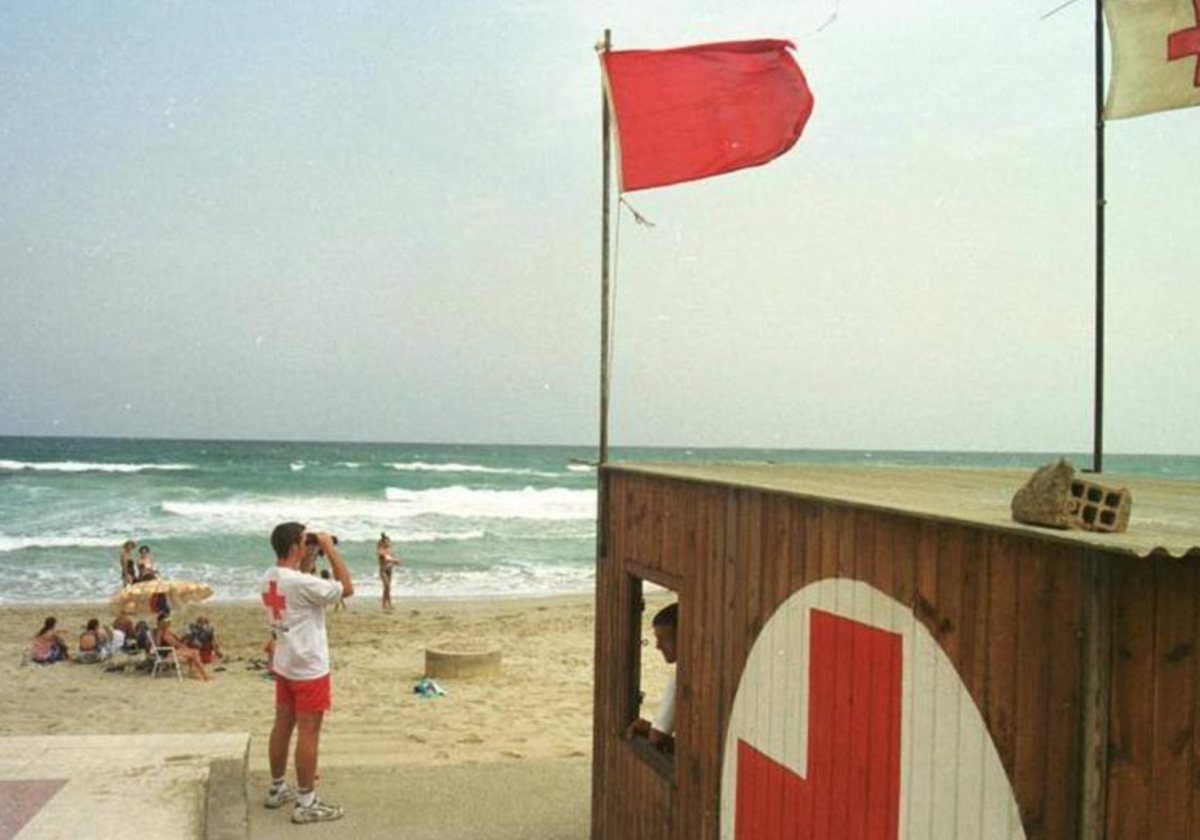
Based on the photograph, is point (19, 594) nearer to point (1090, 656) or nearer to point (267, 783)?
point (267, 783)

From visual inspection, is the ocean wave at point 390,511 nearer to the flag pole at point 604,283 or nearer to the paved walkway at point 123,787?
the paved walkway at point 123,787

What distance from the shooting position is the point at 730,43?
6.99m

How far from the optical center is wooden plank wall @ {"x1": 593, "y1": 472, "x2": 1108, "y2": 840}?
340 cm

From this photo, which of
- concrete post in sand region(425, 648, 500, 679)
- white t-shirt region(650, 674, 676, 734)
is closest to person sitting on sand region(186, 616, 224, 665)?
concrete post in sand region(425, 648, 500, 679)

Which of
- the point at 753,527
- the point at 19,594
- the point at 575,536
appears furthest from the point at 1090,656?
the point at 575,536

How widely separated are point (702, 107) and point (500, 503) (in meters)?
44.6

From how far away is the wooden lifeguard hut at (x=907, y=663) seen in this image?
3.26m

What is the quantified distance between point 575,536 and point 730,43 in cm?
3369

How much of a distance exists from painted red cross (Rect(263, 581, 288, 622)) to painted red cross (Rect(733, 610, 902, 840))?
12.2ft

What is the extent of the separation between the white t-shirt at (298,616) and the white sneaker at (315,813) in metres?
0.91

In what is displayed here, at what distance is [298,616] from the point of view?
25.1 feet

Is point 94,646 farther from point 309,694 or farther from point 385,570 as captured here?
point 309,694

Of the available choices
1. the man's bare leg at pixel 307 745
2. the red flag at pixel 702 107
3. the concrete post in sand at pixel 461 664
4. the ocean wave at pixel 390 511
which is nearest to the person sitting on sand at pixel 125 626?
the concrete post in sand at pixel 461 664

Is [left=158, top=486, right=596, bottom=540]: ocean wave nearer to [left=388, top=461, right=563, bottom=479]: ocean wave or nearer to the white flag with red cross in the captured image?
[left=388, top=461, right=563, bottom=479]: ocean wave
